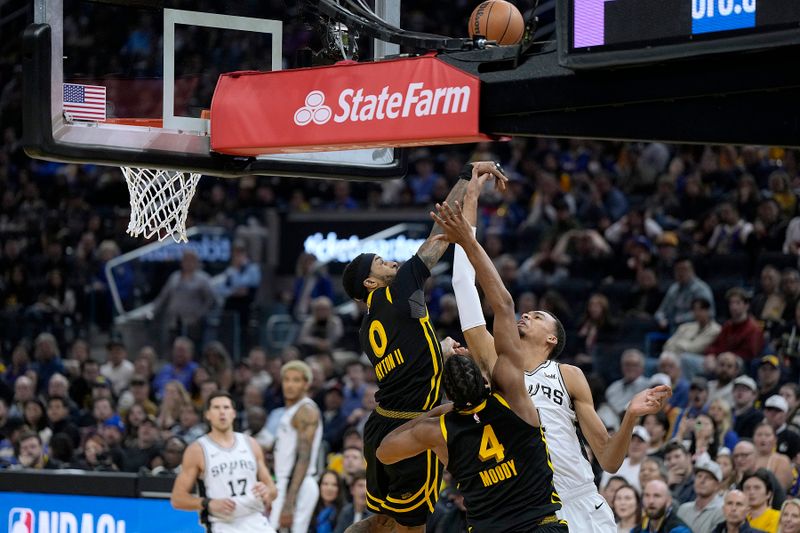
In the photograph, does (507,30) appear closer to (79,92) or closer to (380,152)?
(380,152)

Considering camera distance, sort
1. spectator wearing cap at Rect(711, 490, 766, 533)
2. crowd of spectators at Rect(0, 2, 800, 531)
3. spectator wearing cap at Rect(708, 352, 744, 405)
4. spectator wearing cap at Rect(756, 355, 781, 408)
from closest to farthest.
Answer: spectator wearing cap at Rect(711, 490, 766, 533)
crowd of spectators at Rect(0, 2, 800, 531)
spectator wearing cap at Rect(756, 355, 781, 408)
spectator wearing cap at Rect(708, 352, 744, 405)

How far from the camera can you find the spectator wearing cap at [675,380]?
12.0m

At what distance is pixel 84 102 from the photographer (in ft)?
23.2

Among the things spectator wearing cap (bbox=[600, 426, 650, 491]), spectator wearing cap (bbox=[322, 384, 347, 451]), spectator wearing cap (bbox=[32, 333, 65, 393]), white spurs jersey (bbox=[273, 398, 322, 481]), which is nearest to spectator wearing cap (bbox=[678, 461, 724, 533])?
spectator wearing cap (bbox=[600, 426, 650, 491])

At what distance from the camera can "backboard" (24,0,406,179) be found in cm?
706

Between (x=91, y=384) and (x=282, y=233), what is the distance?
401 cm

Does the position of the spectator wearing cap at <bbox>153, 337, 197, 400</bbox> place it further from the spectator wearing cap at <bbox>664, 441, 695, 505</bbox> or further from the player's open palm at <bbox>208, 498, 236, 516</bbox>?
the spectator wearing cap at <bbox>664, 441, 695, 505</bbox>

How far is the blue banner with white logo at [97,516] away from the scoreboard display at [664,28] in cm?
647

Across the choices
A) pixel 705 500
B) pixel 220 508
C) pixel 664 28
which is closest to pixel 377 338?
pixel 664 28

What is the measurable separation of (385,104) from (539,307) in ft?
27.7

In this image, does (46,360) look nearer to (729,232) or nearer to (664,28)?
(729,232)

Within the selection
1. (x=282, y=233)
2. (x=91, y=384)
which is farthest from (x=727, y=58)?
(x=282, y=233)

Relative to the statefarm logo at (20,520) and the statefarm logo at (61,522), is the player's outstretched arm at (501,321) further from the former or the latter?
the statefarm logo at (20,520)

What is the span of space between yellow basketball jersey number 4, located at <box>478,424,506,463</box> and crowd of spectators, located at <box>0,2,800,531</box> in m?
3.21
